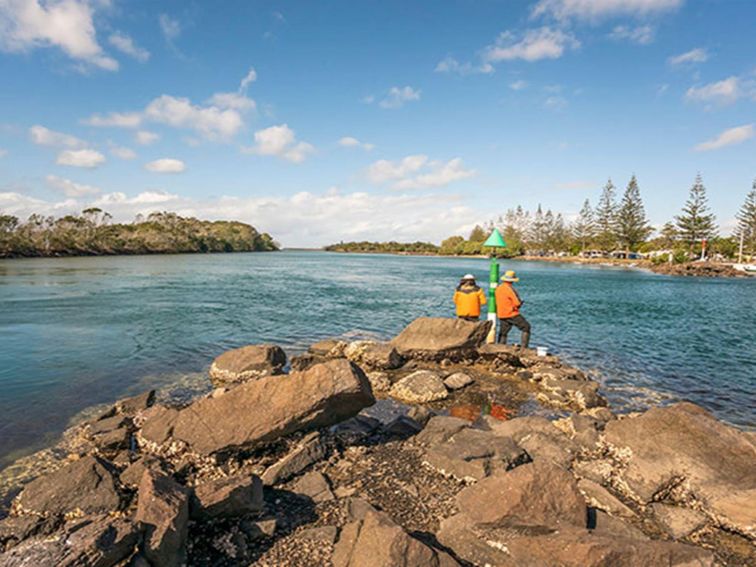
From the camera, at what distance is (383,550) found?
4.34 meters

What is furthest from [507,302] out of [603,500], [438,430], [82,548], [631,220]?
[631,220]

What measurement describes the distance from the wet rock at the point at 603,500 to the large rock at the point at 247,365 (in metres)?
8.77

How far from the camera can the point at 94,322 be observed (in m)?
22.0

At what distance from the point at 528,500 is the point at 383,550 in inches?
75.2

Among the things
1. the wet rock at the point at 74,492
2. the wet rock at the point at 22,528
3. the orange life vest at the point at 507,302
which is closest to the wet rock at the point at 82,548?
the wet rock at the point at 22,528

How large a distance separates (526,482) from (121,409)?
8.94 meters

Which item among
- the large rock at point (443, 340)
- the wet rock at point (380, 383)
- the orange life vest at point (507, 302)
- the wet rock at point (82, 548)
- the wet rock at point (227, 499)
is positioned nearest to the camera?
the wet rock at point (82, 548)

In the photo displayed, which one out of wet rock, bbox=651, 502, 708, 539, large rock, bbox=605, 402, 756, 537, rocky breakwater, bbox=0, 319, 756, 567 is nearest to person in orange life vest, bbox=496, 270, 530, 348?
rocky breakwater, bbox=0, 319, 756, 567

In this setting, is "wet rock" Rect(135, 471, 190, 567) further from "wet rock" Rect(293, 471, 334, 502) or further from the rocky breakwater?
"wet rock" Rect(293, 471, 334, 502)

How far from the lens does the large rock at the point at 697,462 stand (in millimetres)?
5867

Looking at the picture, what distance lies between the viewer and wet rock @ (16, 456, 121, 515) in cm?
557

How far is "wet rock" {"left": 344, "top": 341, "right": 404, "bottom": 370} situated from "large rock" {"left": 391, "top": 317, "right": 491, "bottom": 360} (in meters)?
0.59

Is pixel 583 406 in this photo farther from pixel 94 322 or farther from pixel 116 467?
pixel 94 322

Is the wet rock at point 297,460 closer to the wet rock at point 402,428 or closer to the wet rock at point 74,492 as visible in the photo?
the wet rock at point 402,428
